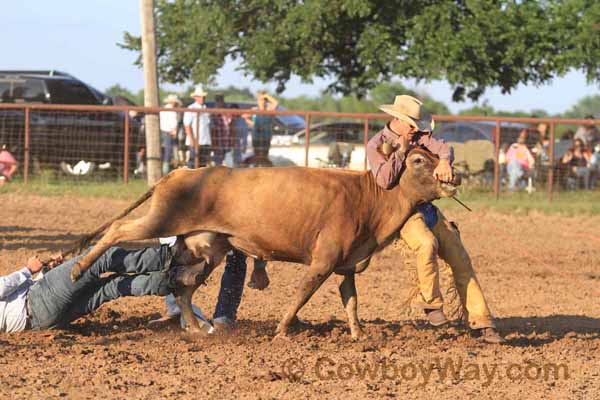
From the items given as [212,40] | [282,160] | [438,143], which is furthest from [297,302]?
[212,40]

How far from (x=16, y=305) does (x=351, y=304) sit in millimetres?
2256

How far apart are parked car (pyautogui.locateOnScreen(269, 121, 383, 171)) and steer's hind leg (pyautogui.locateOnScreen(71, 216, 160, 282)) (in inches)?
452

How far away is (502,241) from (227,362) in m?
8.54

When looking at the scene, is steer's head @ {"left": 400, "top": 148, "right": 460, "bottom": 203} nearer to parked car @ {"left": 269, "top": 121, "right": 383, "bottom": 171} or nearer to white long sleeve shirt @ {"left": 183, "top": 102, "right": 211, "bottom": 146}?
parked car @ {"left": 269, "top": 121, "right": 383, "bottom": 171}

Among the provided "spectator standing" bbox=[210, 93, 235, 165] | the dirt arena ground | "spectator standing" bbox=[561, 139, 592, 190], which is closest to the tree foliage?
"spectator standing" bbox=[561, 139, 592, 190]

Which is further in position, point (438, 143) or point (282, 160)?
point (282, 160)

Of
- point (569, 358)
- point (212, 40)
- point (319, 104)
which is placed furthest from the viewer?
point (319, 104)

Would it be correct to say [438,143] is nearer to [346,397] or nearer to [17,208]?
[346,397]

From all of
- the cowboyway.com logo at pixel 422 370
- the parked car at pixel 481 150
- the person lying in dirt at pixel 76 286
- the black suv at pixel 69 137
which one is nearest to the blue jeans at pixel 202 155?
the black suv at pixel 69 137

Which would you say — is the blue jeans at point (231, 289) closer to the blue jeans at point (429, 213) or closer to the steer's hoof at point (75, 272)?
the steer's hoof at point (75, 272)

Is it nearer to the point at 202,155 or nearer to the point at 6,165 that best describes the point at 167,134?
the point at 202,155

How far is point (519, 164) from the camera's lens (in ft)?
63.4

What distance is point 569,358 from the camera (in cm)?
748

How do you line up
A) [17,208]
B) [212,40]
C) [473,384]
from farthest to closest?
[212,40] → [17,208] → [473,384]
